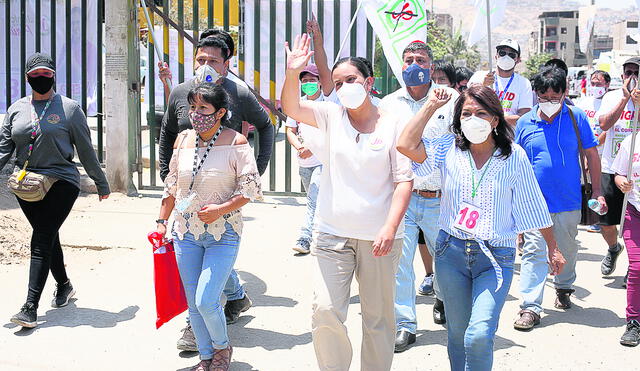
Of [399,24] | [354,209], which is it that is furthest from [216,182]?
[399,24]

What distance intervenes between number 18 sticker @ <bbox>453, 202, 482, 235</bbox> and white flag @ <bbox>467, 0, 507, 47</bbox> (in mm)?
4087

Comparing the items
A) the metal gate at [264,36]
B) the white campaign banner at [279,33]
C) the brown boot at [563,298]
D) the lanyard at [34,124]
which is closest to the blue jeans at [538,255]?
the brown boot at [563,298]

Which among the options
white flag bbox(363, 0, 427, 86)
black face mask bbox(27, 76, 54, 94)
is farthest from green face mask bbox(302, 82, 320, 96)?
black face mask bbox(27, 76, 54, 94)

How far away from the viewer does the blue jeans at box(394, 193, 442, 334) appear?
545 centimetres

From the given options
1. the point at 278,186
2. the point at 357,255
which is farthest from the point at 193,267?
the point at 278,186

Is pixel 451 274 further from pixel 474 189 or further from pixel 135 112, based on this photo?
pixel 135 112

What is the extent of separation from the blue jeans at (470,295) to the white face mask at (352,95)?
0.81m

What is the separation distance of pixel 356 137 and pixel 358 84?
277 mm

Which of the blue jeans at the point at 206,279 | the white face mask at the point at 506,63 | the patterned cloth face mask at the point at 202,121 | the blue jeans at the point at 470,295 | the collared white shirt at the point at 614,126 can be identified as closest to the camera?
the blue jeans at the point at 470,295

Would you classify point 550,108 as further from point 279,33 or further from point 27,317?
point 279,33

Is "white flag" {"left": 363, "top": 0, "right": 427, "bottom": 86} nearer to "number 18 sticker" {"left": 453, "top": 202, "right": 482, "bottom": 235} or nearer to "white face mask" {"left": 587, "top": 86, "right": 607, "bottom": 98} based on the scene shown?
"white face mask" {"left": 587, "top": 86, "right": 607, "bottom": 98}

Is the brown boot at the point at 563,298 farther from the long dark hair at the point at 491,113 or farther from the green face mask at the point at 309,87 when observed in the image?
the green face mask at the point at 309,87

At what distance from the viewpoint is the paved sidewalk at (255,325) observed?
17.3 feet

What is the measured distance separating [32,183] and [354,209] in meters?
2.60
